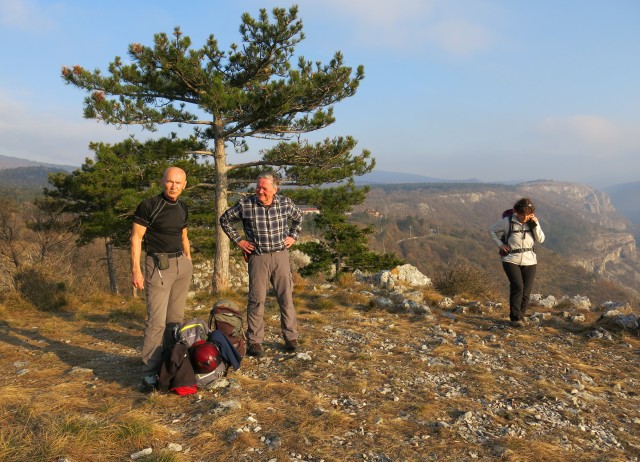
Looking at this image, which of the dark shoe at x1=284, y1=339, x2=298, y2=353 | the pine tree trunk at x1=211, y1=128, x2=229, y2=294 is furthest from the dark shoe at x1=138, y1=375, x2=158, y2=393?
the pine tree trunk at x1=211, y1=128, x2=229, y2=294

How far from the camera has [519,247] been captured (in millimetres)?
6105

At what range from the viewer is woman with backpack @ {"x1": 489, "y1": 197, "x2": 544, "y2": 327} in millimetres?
6082

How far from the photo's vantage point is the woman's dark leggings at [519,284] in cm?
612

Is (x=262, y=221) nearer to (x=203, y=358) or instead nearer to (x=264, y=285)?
(x=264, y=285)

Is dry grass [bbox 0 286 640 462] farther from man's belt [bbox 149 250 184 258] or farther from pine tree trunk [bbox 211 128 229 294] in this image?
pine tree trunk [bbox 211 128 229 294]

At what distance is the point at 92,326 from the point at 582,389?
6648 mm

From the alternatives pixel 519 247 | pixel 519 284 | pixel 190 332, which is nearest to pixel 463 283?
pixel 519 284

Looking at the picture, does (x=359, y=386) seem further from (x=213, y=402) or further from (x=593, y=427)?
(x=593, y=427)

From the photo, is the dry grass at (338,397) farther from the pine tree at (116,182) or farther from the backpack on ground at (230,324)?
the pine tree at (116,182)

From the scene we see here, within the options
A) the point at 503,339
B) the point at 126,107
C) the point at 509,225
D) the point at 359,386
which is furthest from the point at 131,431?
the point at 126,107

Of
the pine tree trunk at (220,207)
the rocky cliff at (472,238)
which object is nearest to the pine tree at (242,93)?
the pine tree trunk at (220,207)

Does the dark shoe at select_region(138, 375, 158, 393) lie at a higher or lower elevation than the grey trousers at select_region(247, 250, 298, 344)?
lower

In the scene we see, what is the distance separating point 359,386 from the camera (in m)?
3.87

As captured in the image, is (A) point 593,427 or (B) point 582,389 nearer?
(A) point 593,427
